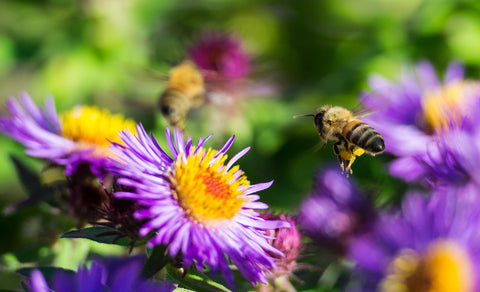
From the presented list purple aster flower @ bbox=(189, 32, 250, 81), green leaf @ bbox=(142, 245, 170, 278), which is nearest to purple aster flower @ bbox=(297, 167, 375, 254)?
green leaf @ bbox=(142, 245, 170, 278)

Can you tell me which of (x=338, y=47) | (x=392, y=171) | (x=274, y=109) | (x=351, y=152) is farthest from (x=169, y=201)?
(x=338, y=47)

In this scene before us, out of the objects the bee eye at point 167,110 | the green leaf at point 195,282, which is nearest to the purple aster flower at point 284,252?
the green leaf at point 195,282

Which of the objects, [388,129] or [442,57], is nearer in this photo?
[388,129]

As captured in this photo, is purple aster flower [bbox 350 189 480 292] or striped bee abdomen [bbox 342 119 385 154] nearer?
purple aster flower [bbox 350 189 480 292]

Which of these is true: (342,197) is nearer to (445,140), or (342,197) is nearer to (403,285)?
(445,140)

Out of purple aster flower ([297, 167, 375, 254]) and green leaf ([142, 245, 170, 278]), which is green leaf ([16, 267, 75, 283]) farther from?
purple aster flower ([297, 167, 375, 254])

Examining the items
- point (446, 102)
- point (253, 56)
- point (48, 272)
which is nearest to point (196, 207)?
point (48, 272)
